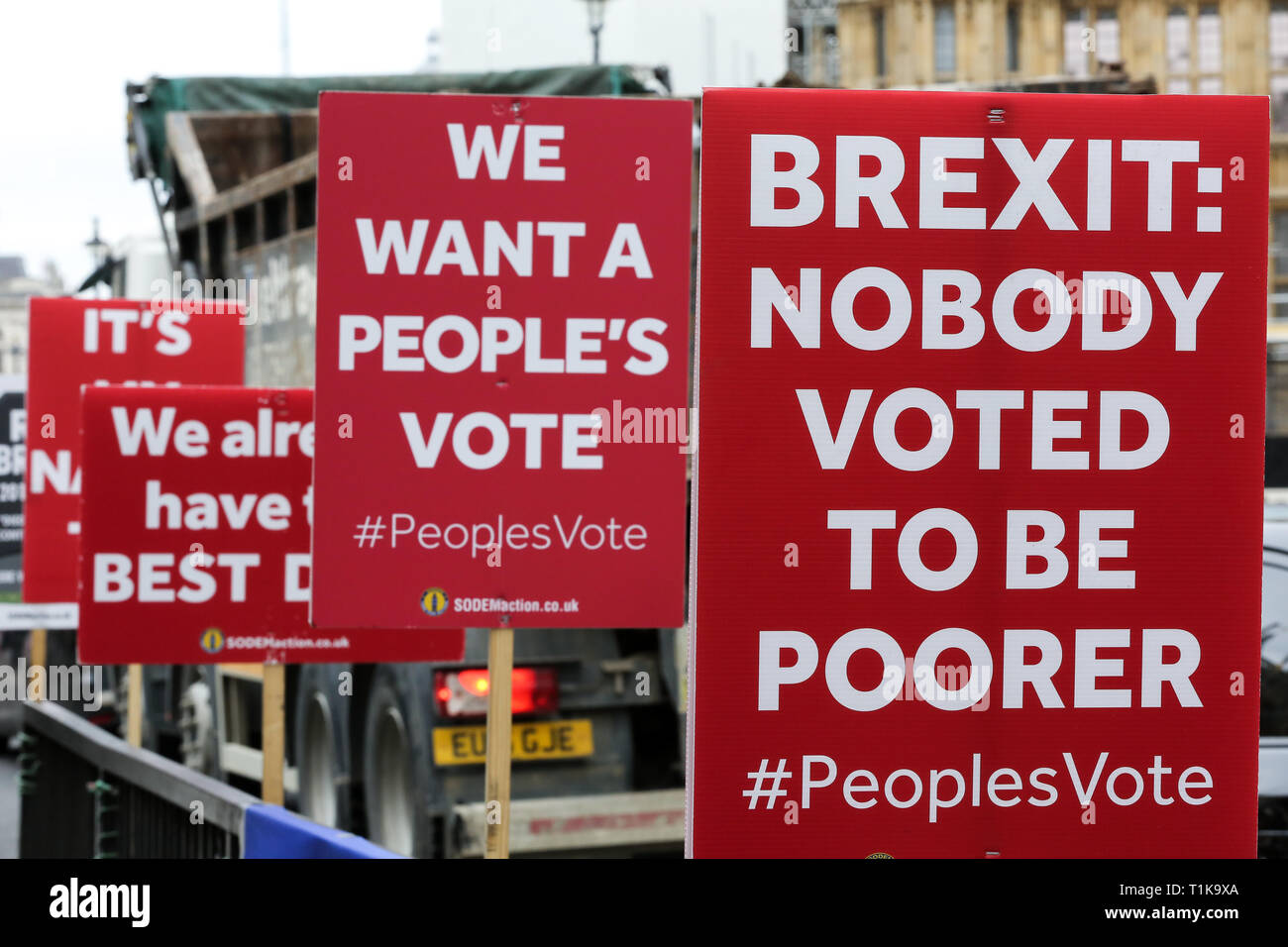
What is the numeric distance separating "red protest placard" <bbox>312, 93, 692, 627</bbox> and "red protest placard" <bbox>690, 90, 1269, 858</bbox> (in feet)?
3.89

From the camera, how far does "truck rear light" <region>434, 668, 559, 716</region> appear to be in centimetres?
808

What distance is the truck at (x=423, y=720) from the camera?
26.5ft

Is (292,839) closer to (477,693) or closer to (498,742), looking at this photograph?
(498,742)

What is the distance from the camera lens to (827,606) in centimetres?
320

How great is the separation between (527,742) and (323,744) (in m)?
1.92

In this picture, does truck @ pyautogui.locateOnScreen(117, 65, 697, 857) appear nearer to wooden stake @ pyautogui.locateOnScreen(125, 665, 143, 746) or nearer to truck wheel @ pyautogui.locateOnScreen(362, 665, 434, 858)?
truck wheel @ pyautogui.locateOnScreen(362, 665, 434, 858)

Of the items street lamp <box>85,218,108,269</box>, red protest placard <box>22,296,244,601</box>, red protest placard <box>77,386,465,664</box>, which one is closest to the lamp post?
street lamp <box>85,218,108,269</box>

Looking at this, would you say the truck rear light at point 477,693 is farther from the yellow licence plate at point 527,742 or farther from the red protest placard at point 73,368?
the red protest placard at point 73,368

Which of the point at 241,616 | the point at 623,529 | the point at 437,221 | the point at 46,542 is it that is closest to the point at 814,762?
the point at 623,529

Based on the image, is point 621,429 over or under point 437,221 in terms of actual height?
under

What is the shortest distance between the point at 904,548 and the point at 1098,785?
0.50 metres

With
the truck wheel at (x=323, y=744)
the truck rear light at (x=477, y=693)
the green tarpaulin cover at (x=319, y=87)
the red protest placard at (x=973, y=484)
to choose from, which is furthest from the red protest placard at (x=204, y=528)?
the green tarpaulin cover at (x=319, y=87)

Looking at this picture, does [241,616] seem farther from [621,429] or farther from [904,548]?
[904,548]
